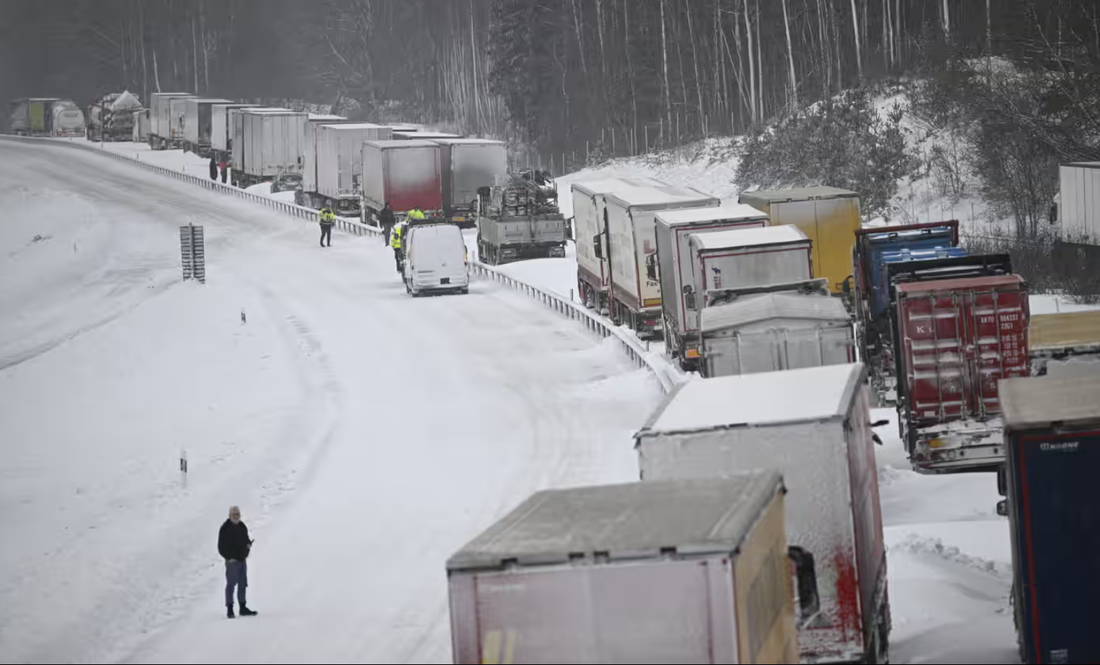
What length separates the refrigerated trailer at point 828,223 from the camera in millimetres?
32531

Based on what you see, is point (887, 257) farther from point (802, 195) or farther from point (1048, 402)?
point (1048, 402)

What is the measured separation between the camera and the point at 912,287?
21.1m

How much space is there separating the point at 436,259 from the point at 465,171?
1452 centimetres

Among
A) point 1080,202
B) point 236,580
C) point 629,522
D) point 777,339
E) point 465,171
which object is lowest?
point 236,580

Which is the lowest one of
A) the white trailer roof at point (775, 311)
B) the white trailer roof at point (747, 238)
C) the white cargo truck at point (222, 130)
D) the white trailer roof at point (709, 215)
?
the white trailer roof at point (775, 311)

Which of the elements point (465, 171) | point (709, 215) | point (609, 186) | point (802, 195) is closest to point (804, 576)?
point (709, 215)

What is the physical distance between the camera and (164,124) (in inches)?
3949

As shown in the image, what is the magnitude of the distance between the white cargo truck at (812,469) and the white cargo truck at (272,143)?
60.8 metres

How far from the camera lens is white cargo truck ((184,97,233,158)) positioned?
93.5 m

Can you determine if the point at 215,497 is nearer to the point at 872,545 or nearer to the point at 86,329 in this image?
the point at 872,545

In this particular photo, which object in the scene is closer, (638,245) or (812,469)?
(812,469)

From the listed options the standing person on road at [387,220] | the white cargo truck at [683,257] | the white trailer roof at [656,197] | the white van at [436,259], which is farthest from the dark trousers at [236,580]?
the standing person on road at [387,220]

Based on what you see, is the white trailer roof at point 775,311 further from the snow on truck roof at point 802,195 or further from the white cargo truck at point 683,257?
the snow on truck roof at point 802,195

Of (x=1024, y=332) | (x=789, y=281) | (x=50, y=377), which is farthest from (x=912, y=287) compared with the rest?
(x=50, y=377)
